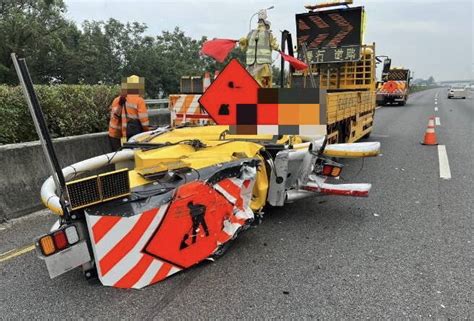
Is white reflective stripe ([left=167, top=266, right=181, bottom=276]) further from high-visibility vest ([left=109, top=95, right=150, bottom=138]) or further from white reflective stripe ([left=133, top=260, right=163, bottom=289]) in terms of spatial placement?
high-visibility vest ([left=109, top=95, right=150, bottom=138])

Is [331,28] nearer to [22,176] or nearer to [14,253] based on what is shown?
[22,176]

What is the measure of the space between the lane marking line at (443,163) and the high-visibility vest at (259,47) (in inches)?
138

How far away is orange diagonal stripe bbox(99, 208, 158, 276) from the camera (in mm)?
2943

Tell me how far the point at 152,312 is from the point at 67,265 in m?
0.65

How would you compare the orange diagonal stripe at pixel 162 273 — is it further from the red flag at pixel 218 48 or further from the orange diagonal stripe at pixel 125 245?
the red flag at pixel 218 48

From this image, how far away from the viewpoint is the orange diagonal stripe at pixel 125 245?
294 cm

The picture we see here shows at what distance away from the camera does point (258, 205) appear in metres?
4.20

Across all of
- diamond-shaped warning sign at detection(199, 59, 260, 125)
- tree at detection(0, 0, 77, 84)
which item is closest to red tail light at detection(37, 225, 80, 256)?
diamond-shaped warning sign at detection(199, 59, 260, 125)

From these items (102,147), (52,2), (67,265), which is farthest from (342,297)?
(52,2)

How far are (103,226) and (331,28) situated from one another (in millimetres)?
8883

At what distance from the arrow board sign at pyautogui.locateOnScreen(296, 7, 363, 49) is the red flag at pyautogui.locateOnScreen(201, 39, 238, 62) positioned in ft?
16.1

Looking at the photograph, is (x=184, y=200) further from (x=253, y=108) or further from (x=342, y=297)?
(x=253, y=108)

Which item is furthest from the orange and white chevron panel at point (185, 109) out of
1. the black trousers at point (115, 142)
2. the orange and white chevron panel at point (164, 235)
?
the orange and white chevron panel at point (164, 235)

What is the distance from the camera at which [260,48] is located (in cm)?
729
